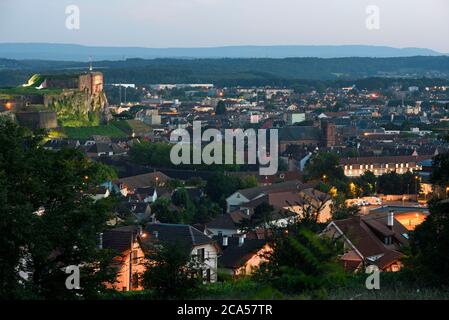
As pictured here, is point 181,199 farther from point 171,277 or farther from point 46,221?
point 171,277

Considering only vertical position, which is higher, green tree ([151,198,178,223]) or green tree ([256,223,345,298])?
green tree ([256,223,345,298])

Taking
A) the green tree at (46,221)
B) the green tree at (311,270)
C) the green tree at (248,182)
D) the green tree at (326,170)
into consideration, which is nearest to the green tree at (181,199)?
the green tree at (248,182)

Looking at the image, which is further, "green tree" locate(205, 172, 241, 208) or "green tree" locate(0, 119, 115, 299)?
"green tree" locate(205, 172, 241, 208)

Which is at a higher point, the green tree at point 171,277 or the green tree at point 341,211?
the green tree at point 171,277

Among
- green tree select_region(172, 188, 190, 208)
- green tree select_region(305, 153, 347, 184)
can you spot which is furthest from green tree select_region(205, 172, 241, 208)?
green tree select_region(305, 153, 347, 184)

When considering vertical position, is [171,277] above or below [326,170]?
above

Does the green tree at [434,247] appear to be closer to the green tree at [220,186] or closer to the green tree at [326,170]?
the green tree at [220,186]

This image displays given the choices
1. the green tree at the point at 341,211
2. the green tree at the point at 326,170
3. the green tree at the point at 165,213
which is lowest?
the green tree at the point at 326,170

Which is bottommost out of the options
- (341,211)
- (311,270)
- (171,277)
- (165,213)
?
(165,213)

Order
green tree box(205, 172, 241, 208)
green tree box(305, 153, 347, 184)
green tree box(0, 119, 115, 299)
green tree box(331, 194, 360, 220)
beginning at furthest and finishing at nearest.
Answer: green tree box(305, 153, 347, 184)
green tree box(205, 172, 241, 208)
green tree box(331, 194, 360, 220)
green tree box(0, 119, 115, 299)

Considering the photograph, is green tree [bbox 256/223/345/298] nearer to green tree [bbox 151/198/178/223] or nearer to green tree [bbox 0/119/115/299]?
green tree [bbox 0/119/115/299]

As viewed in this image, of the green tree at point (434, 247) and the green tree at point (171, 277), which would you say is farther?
the green tree at point (434, 247)

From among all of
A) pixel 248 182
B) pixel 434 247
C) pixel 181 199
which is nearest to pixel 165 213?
pixel 181 199

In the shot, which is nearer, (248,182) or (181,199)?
(181,199)
